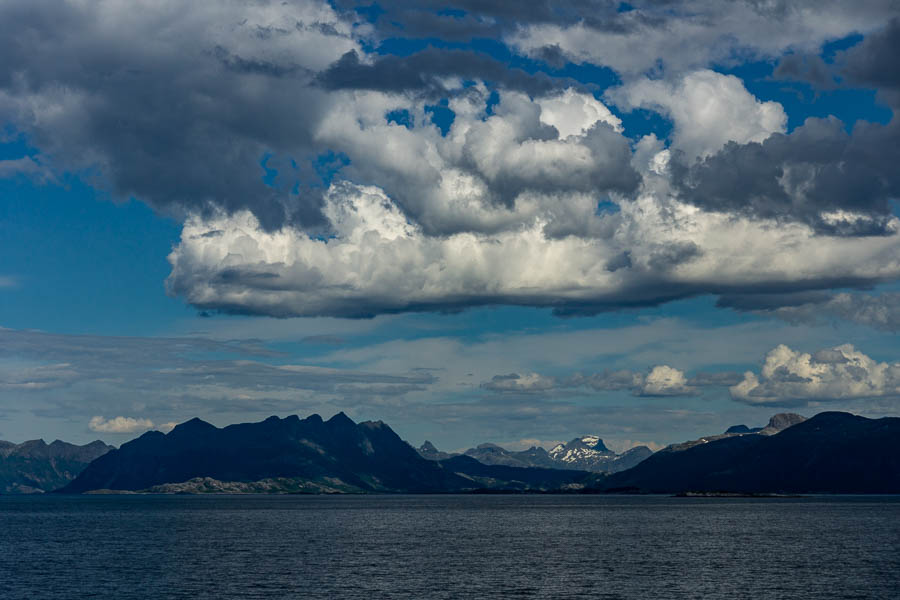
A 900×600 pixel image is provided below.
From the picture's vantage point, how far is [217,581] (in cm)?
13238

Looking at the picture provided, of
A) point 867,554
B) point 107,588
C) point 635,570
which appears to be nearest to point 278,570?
point 107,588

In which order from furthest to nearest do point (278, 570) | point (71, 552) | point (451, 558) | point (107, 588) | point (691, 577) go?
point (71, 552) < point (451, 558) < point (278, 570) < point (691, 577) < point (107, 588)

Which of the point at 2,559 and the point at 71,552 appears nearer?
the point at 2,559

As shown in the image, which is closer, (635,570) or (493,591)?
(493,591)

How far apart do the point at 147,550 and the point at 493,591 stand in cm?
9755

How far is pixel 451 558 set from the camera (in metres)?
170

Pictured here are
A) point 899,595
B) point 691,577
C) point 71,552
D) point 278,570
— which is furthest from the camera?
point 71,552

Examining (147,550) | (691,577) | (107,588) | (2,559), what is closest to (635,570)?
(691,577)

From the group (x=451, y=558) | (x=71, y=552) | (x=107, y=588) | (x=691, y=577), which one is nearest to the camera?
(x=107, y=588)

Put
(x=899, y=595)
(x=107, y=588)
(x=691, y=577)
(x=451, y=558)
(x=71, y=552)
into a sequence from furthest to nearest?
(x=71, y=552) < (x=451, y=558) < (x=691, y=577) < (x=107, y=588) < (x=899, y=595)

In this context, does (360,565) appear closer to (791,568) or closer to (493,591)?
(493,591)

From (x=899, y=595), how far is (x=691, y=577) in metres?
28.9

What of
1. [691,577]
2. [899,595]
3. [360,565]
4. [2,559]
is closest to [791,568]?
[691,577]

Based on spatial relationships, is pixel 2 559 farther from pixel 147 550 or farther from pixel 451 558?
pixel 451 558
